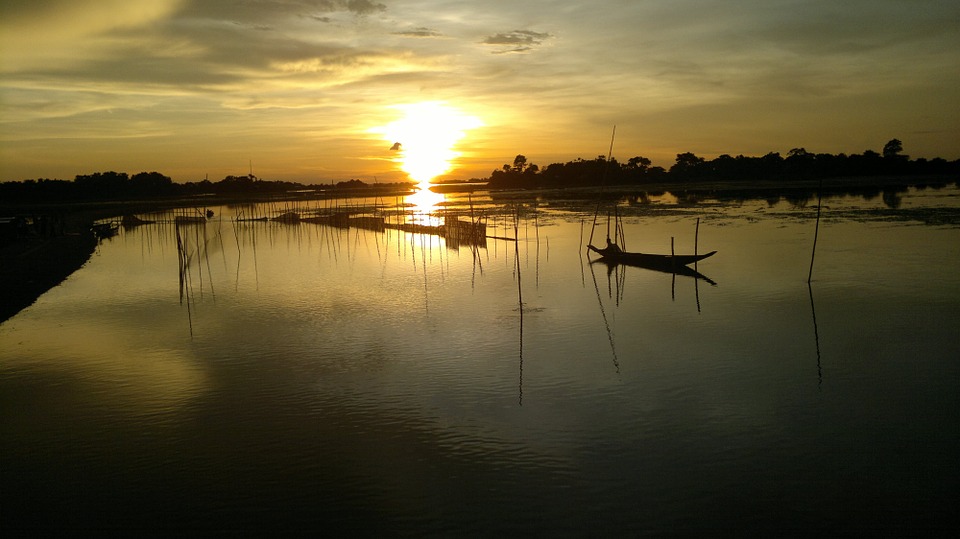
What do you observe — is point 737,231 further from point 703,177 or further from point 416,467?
point 703,177

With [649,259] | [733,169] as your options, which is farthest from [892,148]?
[649,259]

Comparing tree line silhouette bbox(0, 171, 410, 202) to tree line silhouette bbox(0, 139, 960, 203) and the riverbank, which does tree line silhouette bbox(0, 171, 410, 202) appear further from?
the riverbank

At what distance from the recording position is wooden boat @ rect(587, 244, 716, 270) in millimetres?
15312

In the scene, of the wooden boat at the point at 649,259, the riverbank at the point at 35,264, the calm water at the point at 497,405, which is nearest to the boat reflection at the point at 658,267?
the wooden boat at the point at 649,259

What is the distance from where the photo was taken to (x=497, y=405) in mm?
6949

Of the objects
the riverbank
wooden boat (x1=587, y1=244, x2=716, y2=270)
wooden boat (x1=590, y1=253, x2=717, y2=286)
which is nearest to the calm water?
wooden boat (x1=590, y1=253, x2=717, y2=286)

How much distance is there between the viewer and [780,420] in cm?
640

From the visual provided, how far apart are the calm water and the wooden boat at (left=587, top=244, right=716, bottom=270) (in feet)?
3.56

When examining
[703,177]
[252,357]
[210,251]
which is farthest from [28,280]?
[703,177]

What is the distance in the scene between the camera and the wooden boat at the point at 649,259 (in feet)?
50.2

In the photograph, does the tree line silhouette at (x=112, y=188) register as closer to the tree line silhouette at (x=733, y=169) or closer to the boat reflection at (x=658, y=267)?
the tree line silhouette at (x=733, y=169)

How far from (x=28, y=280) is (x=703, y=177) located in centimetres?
7128

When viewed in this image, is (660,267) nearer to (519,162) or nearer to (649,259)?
(649,259)

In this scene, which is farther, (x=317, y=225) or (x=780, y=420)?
(x=317, y=225)
